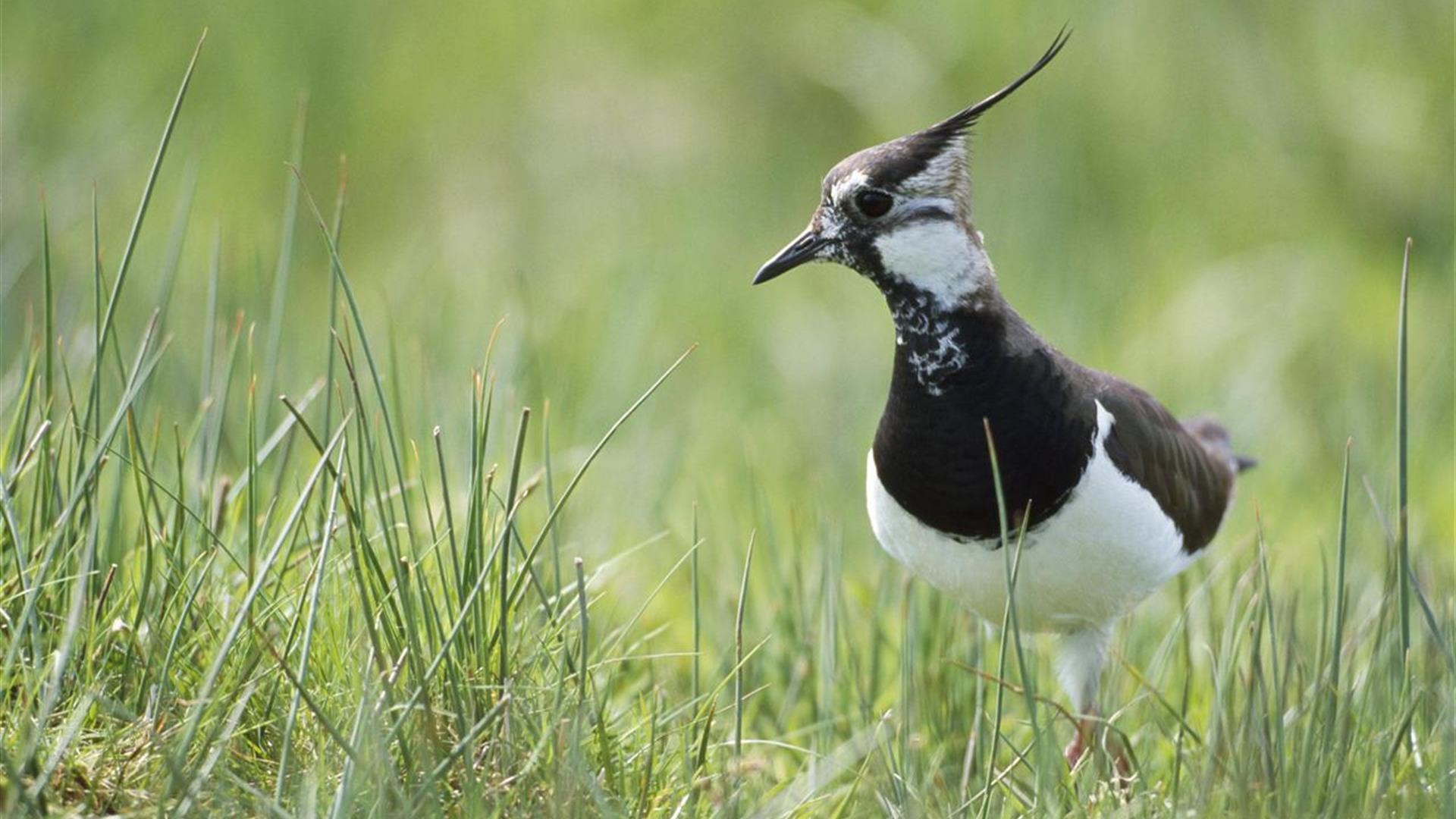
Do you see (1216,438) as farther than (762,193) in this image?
No

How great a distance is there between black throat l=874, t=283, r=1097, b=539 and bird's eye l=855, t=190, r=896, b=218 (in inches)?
6.2

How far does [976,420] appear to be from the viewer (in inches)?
138

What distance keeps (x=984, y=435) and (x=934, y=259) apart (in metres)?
0.35

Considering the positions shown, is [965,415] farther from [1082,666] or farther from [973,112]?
[1082,666]

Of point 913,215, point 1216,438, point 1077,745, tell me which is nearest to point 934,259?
point 913,215

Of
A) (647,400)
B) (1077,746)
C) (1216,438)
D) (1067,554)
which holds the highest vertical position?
(1216,438)

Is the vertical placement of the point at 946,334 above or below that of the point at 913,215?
below

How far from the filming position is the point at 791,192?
849cm

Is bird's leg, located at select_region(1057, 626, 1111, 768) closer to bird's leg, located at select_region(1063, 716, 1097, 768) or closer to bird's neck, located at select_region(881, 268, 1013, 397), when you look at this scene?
bird's leg, located at select_region(1063, 716, 1097, 768)

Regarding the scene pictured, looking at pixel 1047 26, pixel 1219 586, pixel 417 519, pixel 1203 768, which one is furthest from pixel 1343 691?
pixel 1047 26

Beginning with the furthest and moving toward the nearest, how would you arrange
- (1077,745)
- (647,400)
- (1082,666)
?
(647,400)
(1077,745)
(1082,666)

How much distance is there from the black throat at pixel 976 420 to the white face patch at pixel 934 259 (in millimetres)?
22

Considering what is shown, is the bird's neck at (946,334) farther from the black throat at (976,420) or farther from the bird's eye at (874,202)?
the bird's eye at (874,202)

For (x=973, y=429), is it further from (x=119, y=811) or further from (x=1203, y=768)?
(x=119, y=811)
